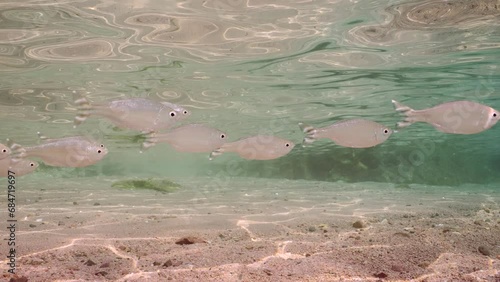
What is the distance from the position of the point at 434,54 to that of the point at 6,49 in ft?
54.0

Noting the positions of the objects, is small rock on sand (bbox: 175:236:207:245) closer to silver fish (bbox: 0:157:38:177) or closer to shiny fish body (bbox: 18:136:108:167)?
shiny fish body (bbox: 18:136:108:167)

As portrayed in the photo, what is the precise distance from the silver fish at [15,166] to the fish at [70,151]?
453 mm

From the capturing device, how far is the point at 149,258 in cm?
475

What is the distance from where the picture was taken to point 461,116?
452cm

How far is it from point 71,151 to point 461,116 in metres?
5.22

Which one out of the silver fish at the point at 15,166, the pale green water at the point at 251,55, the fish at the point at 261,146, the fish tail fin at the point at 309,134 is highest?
the pale green water at the point at 251,55

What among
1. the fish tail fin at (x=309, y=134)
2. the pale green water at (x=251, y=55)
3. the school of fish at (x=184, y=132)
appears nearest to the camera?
the school of fish at (x=184, y=132)

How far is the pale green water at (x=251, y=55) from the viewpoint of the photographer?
10078mm

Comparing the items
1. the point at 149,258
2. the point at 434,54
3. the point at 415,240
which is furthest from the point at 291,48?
the point at 149,258

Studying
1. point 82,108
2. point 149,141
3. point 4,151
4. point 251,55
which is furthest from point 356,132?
point 251,55

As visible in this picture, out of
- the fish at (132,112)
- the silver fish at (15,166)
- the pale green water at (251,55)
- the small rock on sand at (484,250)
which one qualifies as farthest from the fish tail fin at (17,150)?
the small rock on sand at (484,250)

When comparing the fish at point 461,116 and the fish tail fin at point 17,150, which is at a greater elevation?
the fish at point 461,116

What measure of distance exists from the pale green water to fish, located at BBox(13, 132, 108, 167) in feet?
19.9

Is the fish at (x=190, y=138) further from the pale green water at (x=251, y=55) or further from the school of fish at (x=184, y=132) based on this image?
the pale green water at (x=251, y=55)
